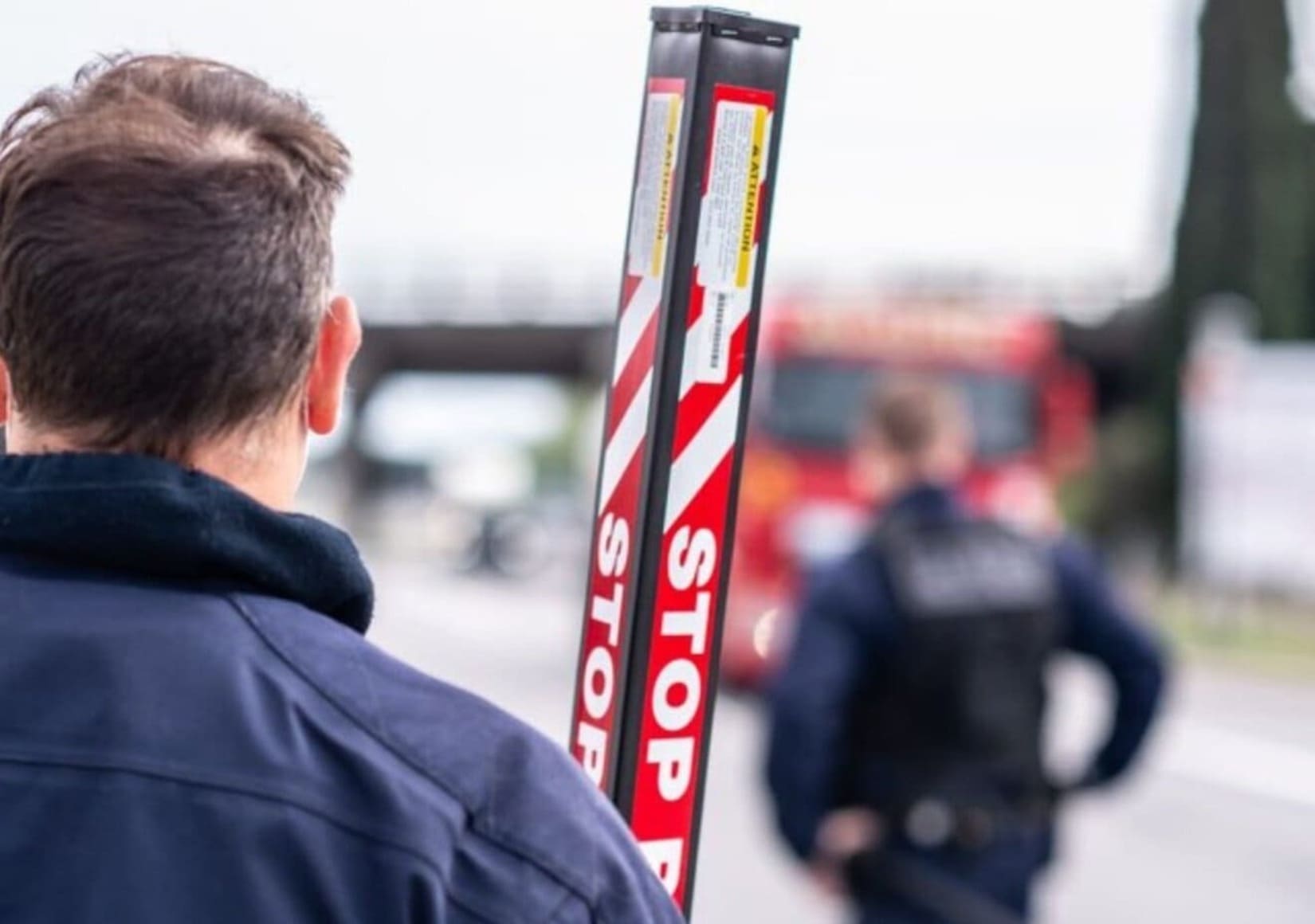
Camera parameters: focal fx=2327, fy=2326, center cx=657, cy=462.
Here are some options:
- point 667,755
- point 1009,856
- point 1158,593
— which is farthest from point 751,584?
point 1158,593

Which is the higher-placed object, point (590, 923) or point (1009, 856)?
point (590, 923)

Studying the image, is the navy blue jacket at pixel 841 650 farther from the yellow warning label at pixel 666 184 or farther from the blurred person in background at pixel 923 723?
the yellow warning label at pixel 666 184

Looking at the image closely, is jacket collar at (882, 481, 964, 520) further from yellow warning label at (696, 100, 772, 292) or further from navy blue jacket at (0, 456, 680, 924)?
navy blue jacket at (0, 456, 680, 924)

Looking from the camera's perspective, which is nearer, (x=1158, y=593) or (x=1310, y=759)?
(x=1310, y=759)

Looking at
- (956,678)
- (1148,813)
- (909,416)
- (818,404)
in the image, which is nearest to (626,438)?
(956,678)

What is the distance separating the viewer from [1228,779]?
13.9 metres

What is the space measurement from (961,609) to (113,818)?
3204 millimetres

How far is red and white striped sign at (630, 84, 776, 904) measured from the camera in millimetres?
1748

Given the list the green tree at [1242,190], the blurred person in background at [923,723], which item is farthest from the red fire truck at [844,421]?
the green tree at [1242,190]

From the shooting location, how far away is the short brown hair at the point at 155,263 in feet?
5.07

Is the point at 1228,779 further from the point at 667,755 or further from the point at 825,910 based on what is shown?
the point at 667,755

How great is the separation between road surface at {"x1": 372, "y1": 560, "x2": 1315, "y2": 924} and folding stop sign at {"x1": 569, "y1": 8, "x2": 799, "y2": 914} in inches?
149

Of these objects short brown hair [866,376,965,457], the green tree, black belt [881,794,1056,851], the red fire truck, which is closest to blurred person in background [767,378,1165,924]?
black belt [881,794,1056,851]

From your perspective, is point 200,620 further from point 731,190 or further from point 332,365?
point 731,190
